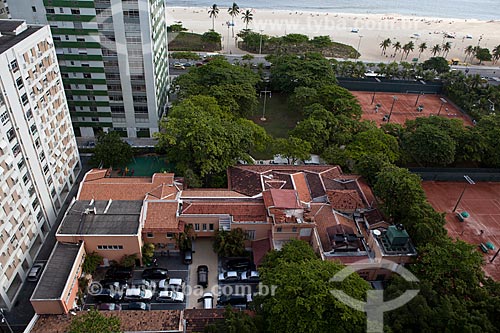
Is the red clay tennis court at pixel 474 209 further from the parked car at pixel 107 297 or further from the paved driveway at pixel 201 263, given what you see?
the parked car at pixel 107 297

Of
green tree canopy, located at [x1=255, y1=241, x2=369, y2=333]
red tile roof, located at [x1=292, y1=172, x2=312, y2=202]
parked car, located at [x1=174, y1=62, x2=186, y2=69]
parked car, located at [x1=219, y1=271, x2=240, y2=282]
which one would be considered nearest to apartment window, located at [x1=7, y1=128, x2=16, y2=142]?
parked car, located at [x1=219, y1=271, x2=240, y2=282]

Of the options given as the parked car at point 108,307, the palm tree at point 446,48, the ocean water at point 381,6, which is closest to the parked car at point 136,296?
the parked car at point 108,307

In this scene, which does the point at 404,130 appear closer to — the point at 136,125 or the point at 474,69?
the point at 136,125

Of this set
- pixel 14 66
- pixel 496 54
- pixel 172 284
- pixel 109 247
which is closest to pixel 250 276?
pixel 172 284

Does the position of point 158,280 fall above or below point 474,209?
below

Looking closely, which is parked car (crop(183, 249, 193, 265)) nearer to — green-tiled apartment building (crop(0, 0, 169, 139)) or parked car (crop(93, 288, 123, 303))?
parked car (crop(93, 288, 123, 303))

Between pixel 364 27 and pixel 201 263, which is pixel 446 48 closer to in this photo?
pixel 364 27

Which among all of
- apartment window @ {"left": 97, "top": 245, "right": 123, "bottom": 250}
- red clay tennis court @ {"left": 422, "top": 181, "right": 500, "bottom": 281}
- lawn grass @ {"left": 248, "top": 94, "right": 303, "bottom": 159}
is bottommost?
red clay tennis court @ {"left": 422, "top": 181, "right": 500, "bottom": 281}
